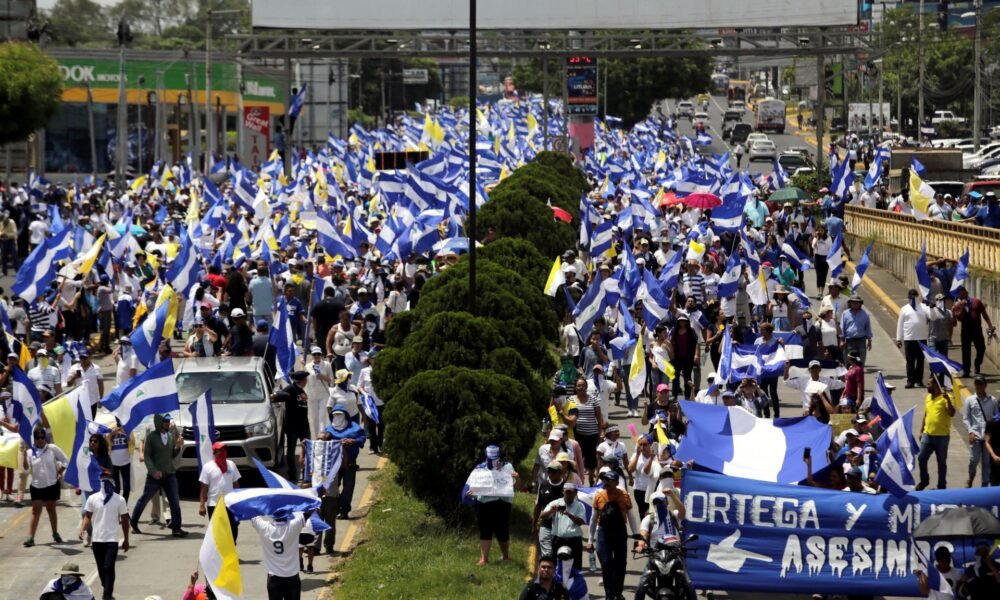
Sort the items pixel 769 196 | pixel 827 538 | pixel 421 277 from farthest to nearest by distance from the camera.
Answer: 1. pixel 769 196
2. pixel 421 277
3. pixel 827 538

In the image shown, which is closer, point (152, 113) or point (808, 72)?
point (152, 113)

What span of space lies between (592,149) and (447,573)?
5683cm

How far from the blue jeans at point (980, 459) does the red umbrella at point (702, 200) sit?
Result: 19.2 m

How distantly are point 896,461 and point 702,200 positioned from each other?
23208mm

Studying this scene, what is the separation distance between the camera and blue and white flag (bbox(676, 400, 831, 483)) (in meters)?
15.1

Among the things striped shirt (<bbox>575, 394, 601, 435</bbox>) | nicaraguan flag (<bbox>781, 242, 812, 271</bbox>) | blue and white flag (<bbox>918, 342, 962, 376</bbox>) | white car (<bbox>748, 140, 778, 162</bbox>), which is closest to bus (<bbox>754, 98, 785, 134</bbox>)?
white car (<bbox>748, 140, 778, 162</bbox>)

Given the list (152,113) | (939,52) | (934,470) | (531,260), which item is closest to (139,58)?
(152,113)

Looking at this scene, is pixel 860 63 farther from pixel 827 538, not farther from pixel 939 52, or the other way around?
pixel 827 538

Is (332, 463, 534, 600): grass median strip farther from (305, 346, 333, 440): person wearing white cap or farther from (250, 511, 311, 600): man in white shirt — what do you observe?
(305, 346, 333, 440): person wearing white cap

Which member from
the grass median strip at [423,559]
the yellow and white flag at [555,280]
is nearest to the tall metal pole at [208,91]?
the yellow and white flag at [555,280]

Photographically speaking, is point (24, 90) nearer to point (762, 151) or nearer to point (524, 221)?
point (524, 221)

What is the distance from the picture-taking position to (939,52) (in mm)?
109375

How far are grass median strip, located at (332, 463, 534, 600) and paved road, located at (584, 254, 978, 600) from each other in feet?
2.98

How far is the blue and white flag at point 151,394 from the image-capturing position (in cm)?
1714
